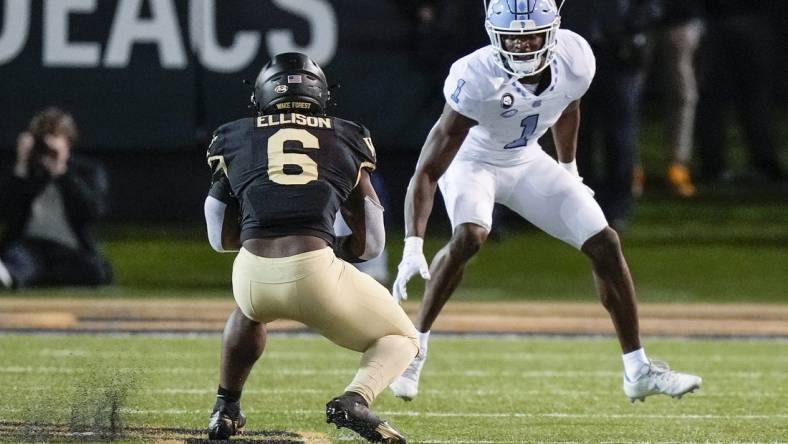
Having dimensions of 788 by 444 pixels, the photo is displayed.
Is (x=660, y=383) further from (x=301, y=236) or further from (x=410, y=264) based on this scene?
(x=301, y=236)

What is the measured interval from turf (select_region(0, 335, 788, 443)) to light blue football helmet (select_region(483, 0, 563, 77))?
1255 millimetres

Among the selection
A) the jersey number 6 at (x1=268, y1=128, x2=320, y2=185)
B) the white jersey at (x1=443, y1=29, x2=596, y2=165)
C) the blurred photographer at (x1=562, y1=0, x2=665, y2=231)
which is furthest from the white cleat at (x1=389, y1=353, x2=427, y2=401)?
the blurred photographer at (x1=562, y1=0, x2=665, y2=231)

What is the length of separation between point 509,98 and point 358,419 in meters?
1.68

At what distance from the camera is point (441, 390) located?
661cm

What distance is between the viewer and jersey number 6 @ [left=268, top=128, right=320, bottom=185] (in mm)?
4902

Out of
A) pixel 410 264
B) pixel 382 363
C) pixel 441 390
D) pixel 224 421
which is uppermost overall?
pixel 410 264

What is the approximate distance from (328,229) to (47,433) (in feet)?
3.57

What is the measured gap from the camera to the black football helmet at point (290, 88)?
5.05 m

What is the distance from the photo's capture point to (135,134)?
10.7 m

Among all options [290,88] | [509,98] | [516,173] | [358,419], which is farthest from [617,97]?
[358,419]

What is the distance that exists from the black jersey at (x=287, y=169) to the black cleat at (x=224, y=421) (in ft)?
1.79

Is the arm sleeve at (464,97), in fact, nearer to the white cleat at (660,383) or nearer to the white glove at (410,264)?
the white glove at (410,264)

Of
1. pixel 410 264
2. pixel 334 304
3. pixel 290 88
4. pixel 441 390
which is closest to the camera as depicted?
pixel 334 304

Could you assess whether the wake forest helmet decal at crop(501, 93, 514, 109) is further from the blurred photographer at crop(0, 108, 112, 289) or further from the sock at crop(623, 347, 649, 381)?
the blurred photographer at crop(0, 108, 112, 289)
